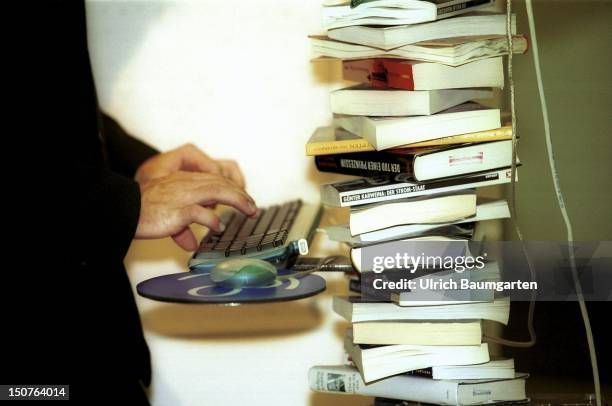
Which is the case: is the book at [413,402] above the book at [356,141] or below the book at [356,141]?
below

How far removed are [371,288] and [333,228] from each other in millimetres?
99

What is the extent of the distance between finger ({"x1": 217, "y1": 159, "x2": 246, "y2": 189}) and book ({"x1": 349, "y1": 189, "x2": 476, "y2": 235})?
478 mm

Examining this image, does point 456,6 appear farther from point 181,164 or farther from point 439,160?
point 181,164

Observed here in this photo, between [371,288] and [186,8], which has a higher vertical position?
[186,8]

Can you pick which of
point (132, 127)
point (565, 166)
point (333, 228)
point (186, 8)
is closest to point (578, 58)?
point (565, 166)

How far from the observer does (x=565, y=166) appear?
1216 mm

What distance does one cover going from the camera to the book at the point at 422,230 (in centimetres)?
106

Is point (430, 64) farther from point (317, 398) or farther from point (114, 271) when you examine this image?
point (317, 398)

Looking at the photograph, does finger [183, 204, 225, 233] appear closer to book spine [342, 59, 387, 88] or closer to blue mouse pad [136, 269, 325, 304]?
blue mouse pad [136, 269, 325, 304]

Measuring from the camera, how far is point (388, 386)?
1.07 m

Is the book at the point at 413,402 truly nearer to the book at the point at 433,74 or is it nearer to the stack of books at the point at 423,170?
the stack of books at the point at 423,170

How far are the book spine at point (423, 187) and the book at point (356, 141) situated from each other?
0.05 m

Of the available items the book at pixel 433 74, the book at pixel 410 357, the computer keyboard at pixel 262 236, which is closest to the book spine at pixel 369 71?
the book at pixel 433 74

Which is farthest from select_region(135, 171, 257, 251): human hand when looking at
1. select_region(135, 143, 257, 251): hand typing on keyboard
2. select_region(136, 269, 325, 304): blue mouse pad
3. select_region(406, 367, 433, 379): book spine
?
select_region(406, 367, 433, 379): book spine
